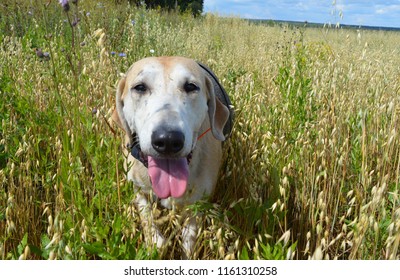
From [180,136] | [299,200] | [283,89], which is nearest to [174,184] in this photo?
[180,136]

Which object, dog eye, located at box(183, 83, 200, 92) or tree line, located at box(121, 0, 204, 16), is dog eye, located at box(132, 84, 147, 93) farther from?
tree line, located at box(121, 0, 204, 16)

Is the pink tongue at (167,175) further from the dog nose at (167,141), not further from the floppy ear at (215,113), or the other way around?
the floppy ear at (215,113)

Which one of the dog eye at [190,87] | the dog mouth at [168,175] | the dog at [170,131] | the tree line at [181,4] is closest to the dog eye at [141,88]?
the dog at [170,131]

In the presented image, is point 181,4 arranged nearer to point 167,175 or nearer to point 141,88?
point 141,88

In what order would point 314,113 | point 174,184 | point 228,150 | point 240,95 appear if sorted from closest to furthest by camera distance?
point 174,184
point 314,113
point 228,150
point 240,95

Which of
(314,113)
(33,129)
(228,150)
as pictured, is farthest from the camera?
(228,150)

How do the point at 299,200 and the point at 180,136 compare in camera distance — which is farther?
the point at 299,200

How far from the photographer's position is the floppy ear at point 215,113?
2.81m

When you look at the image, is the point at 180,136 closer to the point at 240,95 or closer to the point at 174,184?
the point at 174,184

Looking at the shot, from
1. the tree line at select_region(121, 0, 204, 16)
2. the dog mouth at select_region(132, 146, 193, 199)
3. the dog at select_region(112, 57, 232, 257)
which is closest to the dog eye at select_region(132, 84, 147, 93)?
the dog at select_region(112, 57, 232, 257)

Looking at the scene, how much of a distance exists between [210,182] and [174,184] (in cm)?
57

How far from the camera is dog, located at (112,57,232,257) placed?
2082 millimetres

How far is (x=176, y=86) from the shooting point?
2.46m

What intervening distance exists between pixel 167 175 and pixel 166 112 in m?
0.41
